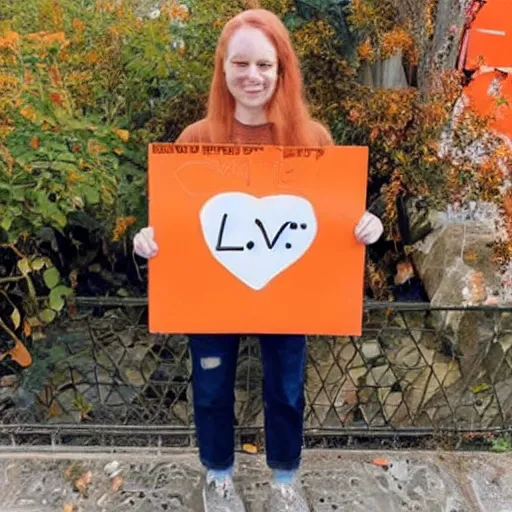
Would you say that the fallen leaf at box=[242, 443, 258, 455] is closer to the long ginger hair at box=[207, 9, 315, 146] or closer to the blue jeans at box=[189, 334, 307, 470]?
the blue jeans at box=[189, 334, 307, 470]

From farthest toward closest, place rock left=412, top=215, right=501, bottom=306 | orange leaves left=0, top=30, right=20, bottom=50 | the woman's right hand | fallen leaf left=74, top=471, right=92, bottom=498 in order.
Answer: rock left=412, top=215, right=501, bottom=306 → fallen leaf left=74, top=471, right=92, bottom=498 → orange leaves left=0, top=30, right=20, bottom=50 → the woman's right hand

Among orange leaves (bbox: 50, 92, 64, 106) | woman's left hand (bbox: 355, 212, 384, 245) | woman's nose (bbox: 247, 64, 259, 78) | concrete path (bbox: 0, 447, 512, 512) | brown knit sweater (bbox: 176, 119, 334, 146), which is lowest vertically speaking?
concrete path (bbox: 0, 447, 512, 512)

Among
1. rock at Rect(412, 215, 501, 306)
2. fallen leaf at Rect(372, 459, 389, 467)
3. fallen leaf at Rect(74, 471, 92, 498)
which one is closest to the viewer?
fallen leaf at Rect(74, 471, 92, 498)

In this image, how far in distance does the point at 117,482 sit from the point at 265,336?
0.81m

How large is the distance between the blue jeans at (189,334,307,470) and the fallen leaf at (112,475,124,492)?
42cm

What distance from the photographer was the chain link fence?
2420mm

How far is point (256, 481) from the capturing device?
7.33ft

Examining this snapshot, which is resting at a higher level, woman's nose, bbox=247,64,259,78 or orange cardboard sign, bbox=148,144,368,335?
woman's nose, bbox=247,64,259,78

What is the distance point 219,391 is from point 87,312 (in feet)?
2.21

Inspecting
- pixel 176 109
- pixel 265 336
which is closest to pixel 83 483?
pixel 265 336

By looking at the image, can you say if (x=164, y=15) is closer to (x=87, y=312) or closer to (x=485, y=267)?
(x=87, y=312)

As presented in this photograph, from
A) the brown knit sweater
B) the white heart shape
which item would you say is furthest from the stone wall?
the brown knit sweater

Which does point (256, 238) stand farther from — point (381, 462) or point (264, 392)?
point (381, 462)

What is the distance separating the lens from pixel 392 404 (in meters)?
2.52
